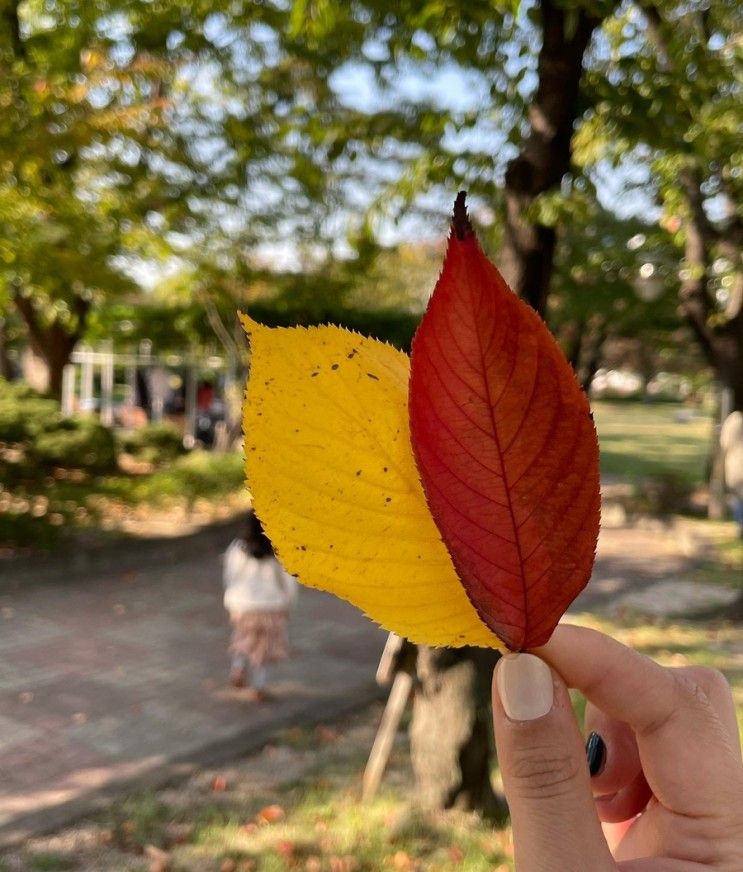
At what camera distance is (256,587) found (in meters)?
5.47

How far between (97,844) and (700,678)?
3.57 m

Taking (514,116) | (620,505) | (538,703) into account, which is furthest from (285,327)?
(620,505)

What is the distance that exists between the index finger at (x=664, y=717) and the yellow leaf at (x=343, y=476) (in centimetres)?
36

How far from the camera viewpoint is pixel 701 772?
1168 mm

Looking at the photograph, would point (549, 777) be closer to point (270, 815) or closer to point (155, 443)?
point (270, 815)

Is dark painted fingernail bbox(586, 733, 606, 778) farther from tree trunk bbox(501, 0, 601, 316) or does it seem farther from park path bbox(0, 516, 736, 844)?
park path bbox(0, 516, 736, 844)

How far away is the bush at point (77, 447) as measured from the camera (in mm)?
9641

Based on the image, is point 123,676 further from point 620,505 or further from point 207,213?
point 620,505

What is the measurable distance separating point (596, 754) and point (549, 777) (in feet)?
1.31

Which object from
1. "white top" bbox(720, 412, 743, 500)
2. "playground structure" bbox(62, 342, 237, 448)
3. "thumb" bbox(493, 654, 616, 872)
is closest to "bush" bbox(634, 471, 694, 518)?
"white top" bbox(720, 412, 743, 500)

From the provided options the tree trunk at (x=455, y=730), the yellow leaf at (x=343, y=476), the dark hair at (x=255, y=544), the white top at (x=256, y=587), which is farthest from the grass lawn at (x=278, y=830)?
the yellow leaf at (x=343, y=476)

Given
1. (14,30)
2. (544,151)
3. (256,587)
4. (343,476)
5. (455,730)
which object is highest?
(14,30)

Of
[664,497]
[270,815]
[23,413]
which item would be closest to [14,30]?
[23,413]

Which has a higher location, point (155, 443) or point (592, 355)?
point (592, 355)
